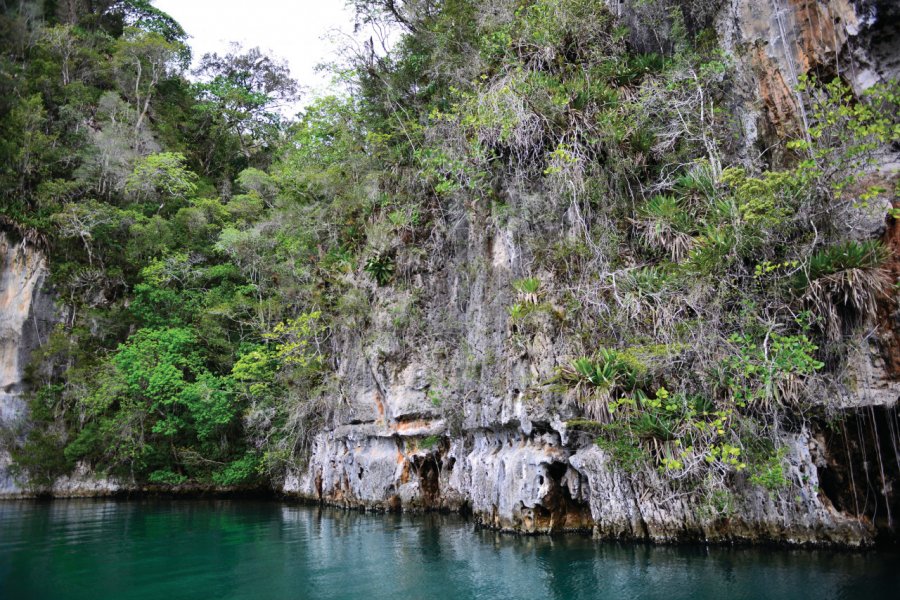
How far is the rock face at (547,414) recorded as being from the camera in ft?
27.5

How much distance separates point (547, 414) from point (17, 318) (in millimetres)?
20777

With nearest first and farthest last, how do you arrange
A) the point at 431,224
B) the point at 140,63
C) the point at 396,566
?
the point at 396,566 < the point at 431,224 < the point at 140,63

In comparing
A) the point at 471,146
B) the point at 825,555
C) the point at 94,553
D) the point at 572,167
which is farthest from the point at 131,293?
the point at 825,555

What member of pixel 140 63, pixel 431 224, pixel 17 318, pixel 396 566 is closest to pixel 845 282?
pixel 396 566

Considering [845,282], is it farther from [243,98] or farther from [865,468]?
[243,98]

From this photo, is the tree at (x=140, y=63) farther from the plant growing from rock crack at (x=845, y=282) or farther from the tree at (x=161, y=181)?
the plant growing from rock crack at (x=845, y=282)

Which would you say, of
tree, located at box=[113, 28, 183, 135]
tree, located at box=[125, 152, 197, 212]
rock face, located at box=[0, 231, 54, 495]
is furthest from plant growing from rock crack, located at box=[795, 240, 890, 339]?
tree, located at box=[113, 28, 183, 135]

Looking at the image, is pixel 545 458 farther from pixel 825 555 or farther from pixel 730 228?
pixel 730 228

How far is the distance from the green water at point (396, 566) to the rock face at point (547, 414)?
1.75 ft

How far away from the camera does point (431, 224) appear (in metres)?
15.7

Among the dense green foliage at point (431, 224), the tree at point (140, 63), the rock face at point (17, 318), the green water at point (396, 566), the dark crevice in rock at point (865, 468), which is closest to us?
the green water at point (396, 566)

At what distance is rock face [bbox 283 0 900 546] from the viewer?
8.38 meters

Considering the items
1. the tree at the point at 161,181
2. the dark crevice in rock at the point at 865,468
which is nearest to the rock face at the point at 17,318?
the tree at the point at 161,181

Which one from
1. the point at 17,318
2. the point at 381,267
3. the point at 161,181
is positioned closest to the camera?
the point at 381,267
